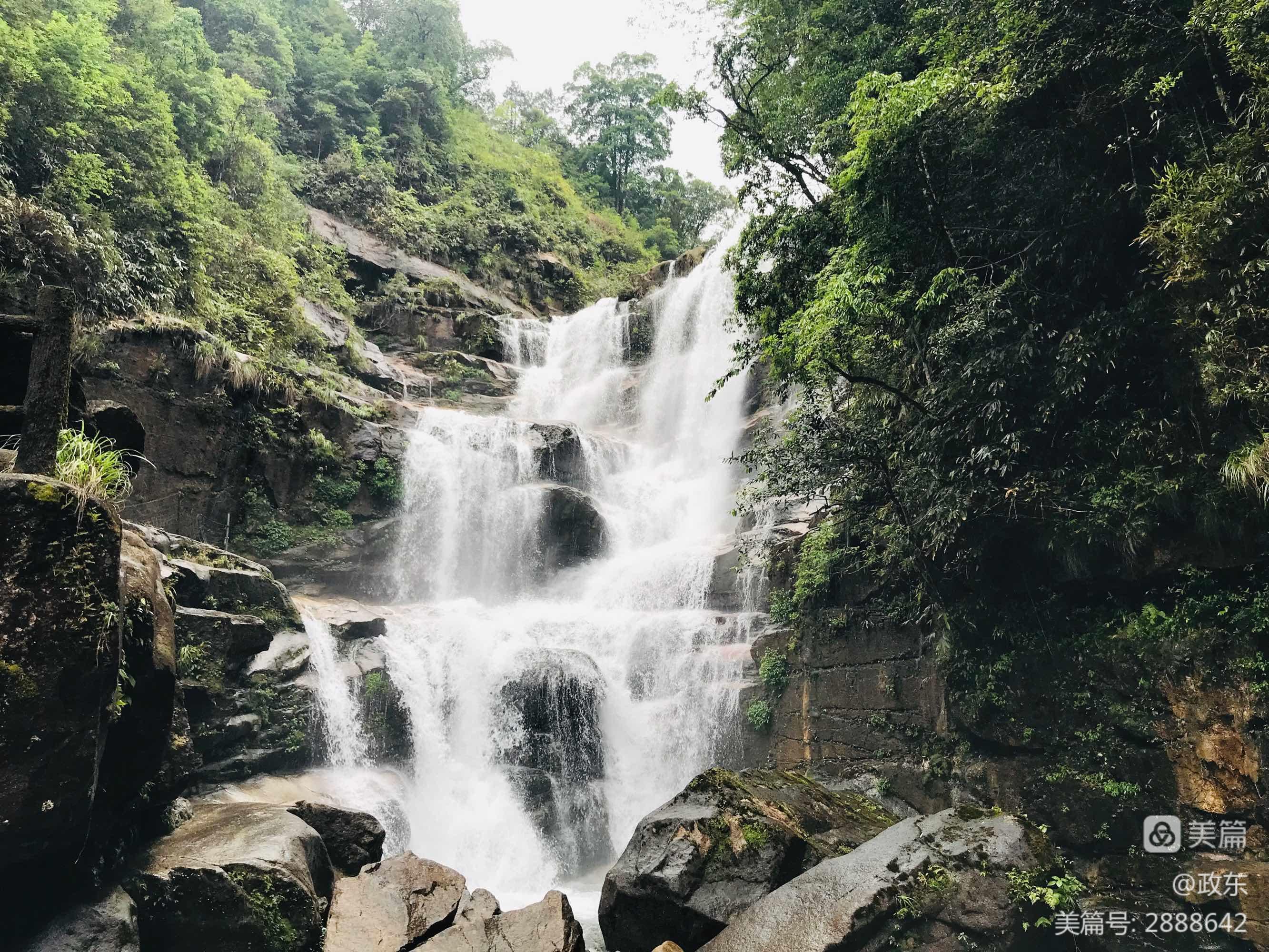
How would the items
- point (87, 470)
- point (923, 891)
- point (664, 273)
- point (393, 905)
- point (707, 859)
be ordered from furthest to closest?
1. point (664, 273)
2. point (707, 859)
3. point (393, 905)
4. point (923, 891)
5. point (87, 470)

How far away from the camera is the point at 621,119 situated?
4334cm

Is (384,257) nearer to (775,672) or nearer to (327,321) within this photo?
(327,321)

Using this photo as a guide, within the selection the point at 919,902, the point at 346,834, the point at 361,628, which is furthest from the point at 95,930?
the point at 361,628

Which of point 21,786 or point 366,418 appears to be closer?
point 21,786

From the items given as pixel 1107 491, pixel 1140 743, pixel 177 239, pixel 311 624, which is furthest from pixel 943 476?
pixel 177 239

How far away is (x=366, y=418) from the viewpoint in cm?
1730

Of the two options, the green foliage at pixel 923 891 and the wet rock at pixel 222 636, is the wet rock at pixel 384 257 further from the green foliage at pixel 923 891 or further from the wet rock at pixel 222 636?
the green foliage at pixel 923 891

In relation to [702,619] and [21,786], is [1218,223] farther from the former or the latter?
[21,786]

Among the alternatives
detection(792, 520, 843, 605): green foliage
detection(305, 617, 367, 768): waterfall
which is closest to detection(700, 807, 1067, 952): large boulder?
detection(792, 520, 843, 605): green foliage

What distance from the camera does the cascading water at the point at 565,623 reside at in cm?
1087

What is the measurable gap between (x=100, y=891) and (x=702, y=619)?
9288 millimetres

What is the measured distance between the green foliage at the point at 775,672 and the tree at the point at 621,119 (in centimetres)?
3677

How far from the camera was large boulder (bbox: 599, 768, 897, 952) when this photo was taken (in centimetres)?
639

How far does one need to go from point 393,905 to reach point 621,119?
148 feet
